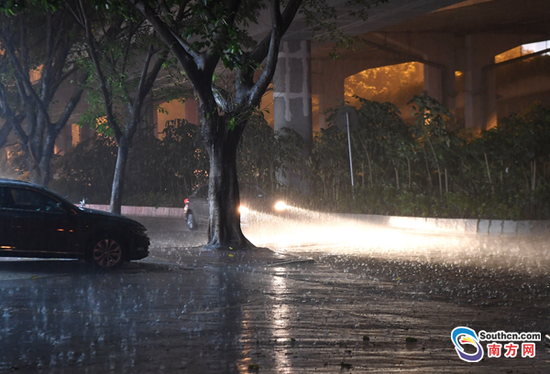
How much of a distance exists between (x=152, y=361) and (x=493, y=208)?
47.0 feet

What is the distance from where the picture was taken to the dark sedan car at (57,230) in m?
10.9

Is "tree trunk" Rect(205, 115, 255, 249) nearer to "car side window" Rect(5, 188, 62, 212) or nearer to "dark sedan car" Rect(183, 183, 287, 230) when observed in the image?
"car side window" Rect(5, 188, 62, 212)

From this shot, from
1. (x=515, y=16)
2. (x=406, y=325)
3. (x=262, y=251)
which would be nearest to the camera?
(x=406, y=325)

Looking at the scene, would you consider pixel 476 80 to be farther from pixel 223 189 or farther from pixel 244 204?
pixel 223 189

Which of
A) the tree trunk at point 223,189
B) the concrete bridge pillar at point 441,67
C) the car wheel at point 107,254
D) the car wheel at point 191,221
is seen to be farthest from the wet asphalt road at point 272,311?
the concrete bridge pillar at point 441,67

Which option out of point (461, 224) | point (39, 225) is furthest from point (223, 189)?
point (461, 224)

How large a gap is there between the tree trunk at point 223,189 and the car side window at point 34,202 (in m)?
4.05

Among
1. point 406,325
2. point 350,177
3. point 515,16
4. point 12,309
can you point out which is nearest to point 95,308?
point 12,309

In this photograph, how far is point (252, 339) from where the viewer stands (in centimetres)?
627

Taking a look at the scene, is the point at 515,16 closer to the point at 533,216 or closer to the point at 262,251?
the point at 533,216

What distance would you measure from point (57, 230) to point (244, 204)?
9.69m

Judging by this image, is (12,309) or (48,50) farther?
(48,50)

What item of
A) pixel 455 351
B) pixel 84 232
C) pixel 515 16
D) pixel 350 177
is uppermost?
pixel 515 16

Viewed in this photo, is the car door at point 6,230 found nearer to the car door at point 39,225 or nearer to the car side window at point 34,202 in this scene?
the car door at point 39,225
